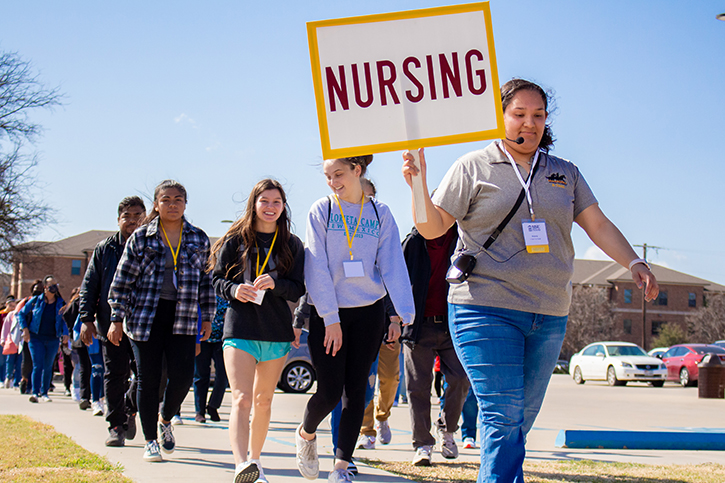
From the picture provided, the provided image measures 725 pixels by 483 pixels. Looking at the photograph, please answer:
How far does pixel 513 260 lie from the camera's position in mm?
3080

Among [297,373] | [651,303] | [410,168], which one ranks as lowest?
[651,303]

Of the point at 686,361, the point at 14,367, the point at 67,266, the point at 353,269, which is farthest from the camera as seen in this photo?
the point at 67,266

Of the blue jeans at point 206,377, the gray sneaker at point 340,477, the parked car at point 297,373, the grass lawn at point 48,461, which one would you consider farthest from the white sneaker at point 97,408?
the parked car at point 297,373

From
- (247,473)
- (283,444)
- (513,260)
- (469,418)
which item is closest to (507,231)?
(513,260)

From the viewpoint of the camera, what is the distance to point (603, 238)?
3.27 metres

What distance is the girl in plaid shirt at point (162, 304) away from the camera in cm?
514

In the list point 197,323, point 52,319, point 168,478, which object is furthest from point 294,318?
point 52,319

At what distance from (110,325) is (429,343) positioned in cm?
270

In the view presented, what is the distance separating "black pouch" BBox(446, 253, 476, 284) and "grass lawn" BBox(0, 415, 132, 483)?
2321 millimetres

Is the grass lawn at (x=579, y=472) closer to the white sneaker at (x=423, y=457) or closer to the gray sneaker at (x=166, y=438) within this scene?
the white sneaker at (x=423, y=457)

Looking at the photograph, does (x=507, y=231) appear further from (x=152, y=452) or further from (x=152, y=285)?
(x=152, y=452)

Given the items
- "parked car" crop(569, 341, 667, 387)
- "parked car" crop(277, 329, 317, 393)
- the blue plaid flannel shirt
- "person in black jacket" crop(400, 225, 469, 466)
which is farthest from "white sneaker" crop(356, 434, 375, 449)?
"parked car" crop(569, 341, 667, 387)

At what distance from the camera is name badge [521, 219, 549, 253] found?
10.00 feet

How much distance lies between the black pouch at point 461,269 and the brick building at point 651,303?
79.2 m
